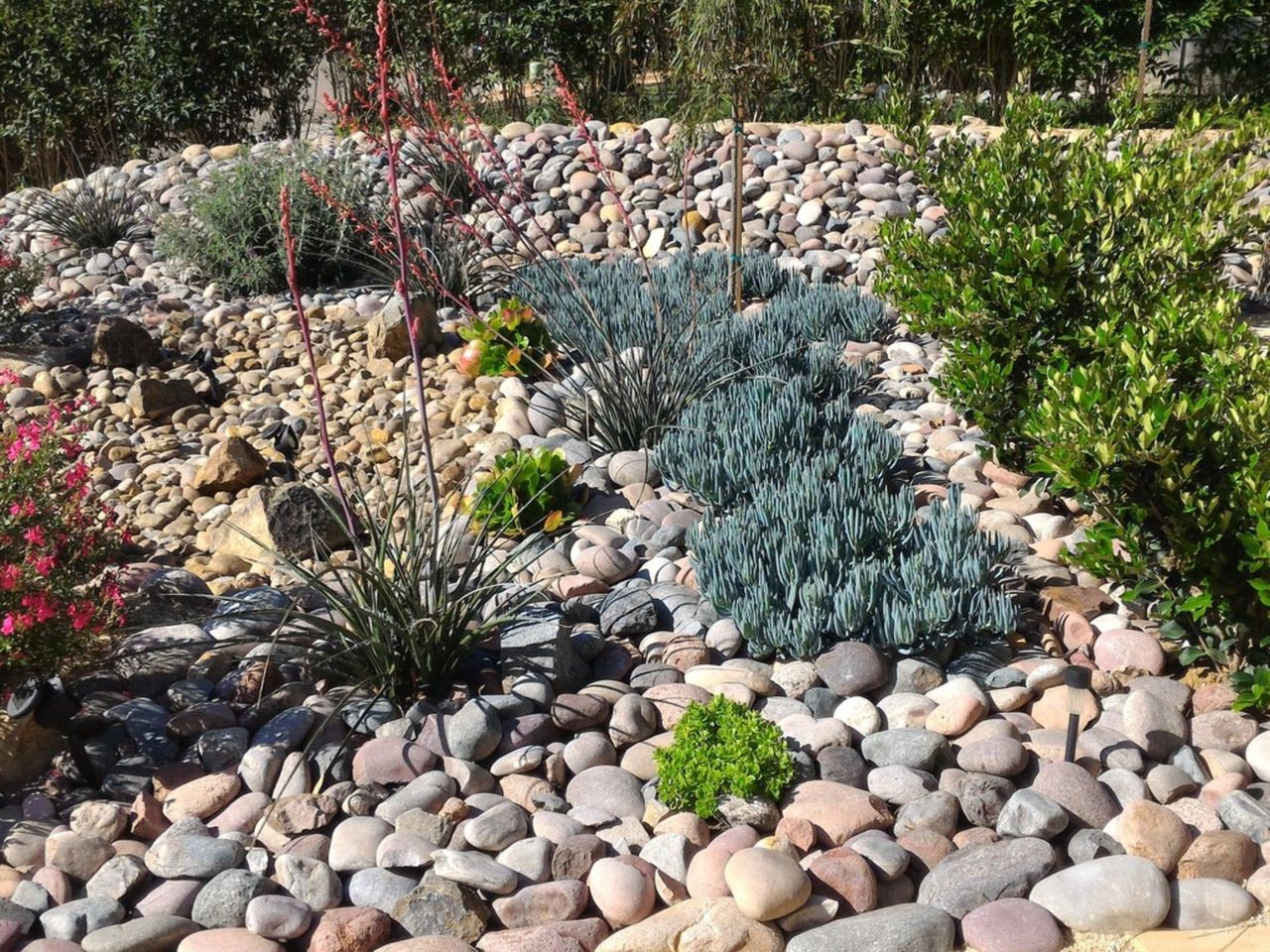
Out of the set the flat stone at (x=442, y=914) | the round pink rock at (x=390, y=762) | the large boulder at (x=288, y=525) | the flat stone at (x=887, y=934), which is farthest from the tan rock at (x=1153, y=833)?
the large boulder at (x=288, y=525)

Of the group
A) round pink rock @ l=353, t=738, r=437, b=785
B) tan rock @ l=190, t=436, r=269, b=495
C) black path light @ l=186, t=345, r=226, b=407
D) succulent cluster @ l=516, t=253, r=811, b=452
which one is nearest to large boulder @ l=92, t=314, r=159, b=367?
black path light @ l=186, t=345, r=226, b=407

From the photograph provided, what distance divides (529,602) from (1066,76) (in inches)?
305

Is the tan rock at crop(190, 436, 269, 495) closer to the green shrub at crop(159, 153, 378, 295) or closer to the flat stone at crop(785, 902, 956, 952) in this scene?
the green shrub at crop(159, 153, 378, 295)

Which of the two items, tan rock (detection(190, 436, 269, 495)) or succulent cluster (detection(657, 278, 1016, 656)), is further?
tan rock (detection(190, 436, 269, 495))

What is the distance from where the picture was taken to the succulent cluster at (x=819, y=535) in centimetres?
309

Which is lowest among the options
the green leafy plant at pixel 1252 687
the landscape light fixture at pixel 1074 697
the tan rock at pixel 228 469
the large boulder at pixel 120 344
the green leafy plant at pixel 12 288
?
the landscape light fixture at pixel 1074 697

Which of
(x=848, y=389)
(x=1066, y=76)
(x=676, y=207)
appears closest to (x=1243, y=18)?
(x=1066, y=76)

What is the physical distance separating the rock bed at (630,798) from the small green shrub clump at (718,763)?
49mm

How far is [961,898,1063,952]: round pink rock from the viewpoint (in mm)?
2312

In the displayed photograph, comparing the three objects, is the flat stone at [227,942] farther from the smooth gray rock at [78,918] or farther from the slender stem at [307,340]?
the slender stem at [307,340]

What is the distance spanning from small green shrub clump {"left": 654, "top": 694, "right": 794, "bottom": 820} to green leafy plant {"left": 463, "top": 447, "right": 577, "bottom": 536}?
3.51 feet

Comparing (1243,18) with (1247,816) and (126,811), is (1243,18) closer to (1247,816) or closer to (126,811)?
(1247,816)

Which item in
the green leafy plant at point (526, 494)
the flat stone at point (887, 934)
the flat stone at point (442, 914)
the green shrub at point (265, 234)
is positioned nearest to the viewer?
the flat stone at point (887, 934)

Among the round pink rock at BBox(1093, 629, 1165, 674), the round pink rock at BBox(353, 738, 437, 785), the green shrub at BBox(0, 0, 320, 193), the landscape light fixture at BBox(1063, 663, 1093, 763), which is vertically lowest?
the round pink rock at BBox(353, 738, 437, 785)
